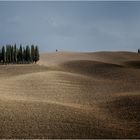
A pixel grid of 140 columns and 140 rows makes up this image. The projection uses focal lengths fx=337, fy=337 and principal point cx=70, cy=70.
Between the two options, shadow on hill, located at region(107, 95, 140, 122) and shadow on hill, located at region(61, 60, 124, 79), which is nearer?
shadow on hill, located at region(107, 95, 140, 122)

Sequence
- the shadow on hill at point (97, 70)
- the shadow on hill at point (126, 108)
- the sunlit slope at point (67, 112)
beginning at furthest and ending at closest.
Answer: the shadow on hill at point (97, 70) → the shadow on hill at point (126, 108) → the sunlit slope at point (67, 112)

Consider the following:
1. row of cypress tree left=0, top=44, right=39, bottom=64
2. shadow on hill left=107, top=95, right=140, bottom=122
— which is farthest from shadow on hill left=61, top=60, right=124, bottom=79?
shadow on hill left=107, top=95, right=140, bottom=122

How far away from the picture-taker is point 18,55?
293 feet

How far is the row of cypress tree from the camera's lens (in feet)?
284

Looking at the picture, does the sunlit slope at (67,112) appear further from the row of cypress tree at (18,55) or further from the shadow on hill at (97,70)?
the row of cypress tree at (18,55)

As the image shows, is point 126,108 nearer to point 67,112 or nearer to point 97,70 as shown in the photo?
point 67,112

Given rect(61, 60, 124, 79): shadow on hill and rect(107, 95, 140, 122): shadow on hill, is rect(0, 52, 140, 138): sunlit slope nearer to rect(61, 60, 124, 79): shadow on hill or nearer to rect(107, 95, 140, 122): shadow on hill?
rect(107, 95, 140, 122): shadow on hill

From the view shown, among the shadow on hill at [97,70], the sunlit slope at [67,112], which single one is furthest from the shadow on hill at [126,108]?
the shadow on hill at [97,70]

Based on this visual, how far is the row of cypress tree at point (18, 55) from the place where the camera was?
284 ft

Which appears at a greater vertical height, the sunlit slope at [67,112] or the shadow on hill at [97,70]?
the sunlit slope at [67,112]

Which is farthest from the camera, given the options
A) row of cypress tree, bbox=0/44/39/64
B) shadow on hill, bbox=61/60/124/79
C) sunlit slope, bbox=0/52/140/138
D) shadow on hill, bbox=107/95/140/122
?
row of cypress tree, bbox=0/44/39/64

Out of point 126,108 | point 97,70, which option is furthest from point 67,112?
point 97,70

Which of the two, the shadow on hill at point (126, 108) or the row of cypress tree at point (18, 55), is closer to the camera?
the shadow on hill at point (126, 108)

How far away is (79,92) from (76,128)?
2121cm
